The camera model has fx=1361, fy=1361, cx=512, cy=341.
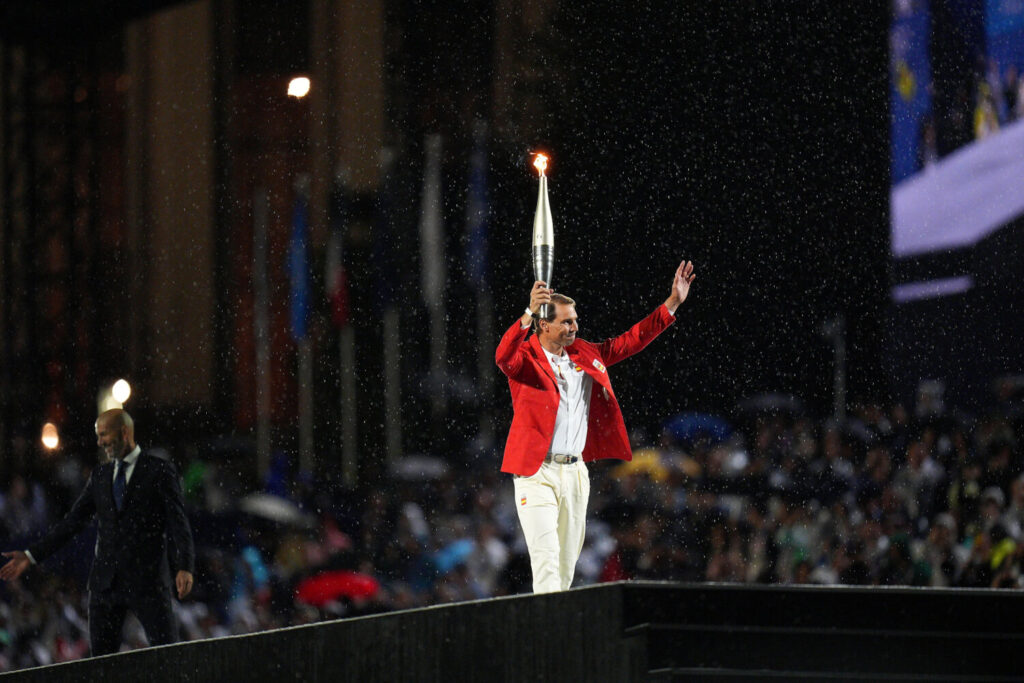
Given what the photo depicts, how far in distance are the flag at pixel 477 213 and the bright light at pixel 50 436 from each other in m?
4.15

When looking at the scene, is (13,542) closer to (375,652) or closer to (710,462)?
(710,462)

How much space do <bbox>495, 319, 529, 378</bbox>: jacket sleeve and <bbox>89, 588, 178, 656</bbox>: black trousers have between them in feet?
5.05

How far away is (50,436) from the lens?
39.5 ft

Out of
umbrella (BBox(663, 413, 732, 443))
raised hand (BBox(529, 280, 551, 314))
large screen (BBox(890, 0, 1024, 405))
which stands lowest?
umbrella (BBox(663, 413, 732, 443))

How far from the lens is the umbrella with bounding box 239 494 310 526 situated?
12.9 m

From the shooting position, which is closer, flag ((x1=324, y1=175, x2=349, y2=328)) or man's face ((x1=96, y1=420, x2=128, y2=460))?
man's face ((x1=96, y1=420, x2=128, y2=460))

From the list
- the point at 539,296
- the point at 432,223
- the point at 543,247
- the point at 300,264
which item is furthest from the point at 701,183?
the point at 539,296

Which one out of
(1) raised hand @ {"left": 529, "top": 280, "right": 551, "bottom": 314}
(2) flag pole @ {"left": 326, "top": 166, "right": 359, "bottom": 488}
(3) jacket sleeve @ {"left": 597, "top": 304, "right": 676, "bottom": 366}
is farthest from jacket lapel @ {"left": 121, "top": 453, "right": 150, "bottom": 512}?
(2) flag pole @ {"left": 326, "top": 166, "right": 359, "bottom": 488}

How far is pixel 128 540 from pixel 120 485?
0.22 m

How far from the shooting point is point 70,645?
10.8m

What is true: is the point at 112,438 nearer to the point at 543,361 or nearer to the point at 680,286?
the point at 543,361

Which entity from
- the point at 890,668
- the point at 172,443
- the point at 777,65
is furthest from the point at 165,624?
the point at 172,443

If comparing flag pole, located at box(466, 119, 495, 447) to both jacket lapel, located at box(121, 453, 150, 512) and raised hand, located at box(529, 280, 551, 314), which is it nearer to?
jacket lapel, located at box(121, 453, 150, 512)

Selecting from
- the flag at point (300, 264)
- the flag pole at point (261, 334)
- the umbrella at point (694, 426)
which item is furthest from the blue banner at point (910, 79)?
the flag pole at point (261, 334)
